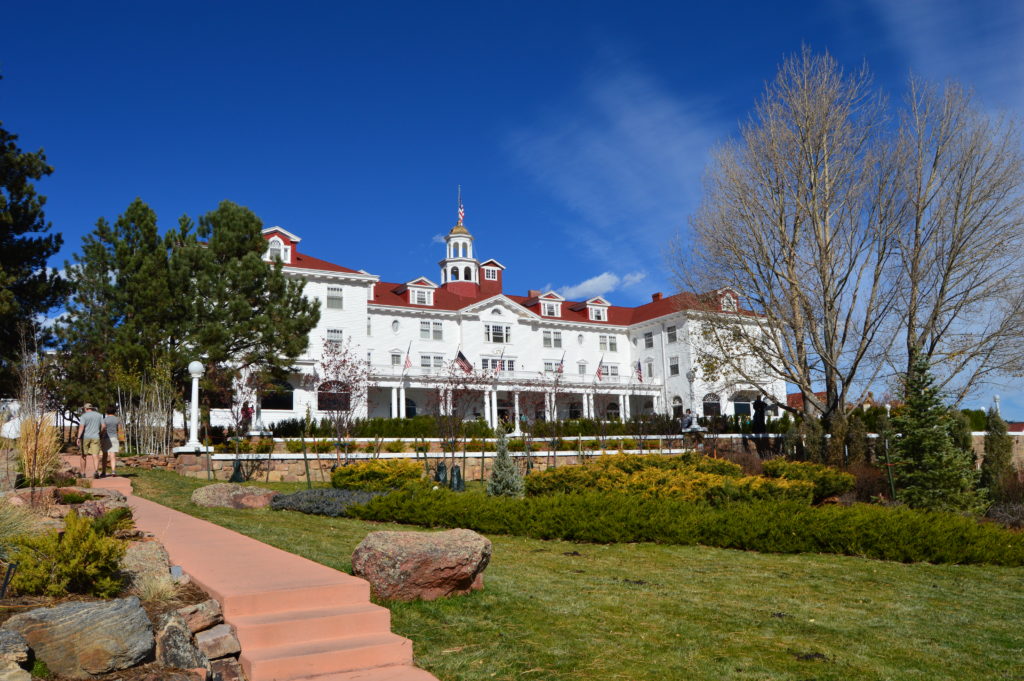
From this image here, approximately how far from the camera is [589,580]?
796cm

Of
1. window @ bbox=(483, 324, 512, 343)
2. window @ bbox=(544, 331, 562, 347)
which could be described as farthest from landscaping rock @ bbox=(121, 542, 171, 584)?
window @ bbox=(544, 331, 562, 347)

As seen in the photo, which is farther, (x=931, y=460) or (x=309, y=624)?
(x=931, y=460)

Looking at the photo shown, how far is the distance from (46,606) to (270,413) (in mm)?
33305

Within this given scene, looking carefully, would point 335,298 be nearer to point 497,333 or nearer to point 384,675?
point 497,333

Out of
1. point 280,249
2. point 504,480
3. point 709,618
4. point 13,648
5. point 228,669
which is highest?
point 280,249

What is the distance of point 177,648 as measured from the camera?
4.79 m

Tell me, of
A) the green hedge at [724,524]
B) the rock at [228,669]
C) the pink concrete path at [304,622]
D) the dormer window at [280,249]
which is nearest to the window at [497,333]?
the dormer window at [280,249]

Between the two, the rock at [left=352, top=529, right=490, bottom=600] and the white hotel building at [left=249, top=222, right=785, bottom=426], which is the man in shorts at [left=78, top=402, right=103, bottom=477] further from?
the white hotel building at [left=249, top=222, right=785, bottom=426]

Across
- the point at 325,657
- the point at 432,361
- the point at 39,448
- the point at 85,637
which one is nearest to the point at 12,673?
the point at 85,637

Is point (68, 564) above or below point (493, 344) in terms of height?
below

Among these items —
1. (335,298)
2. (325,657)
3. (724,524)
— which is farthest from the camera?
(335,298)

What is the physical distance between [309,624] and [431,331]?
39.8 meters

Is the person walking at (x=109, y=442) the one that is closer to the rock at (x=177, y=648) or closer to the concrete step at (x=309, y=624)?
the concrete step at (x=309, y=624)

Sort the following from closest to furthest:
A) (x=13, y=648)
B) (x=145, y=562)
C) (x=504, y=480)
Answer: (x=13, y=648)
(x=145, y=562)
(x=504, y=480)
